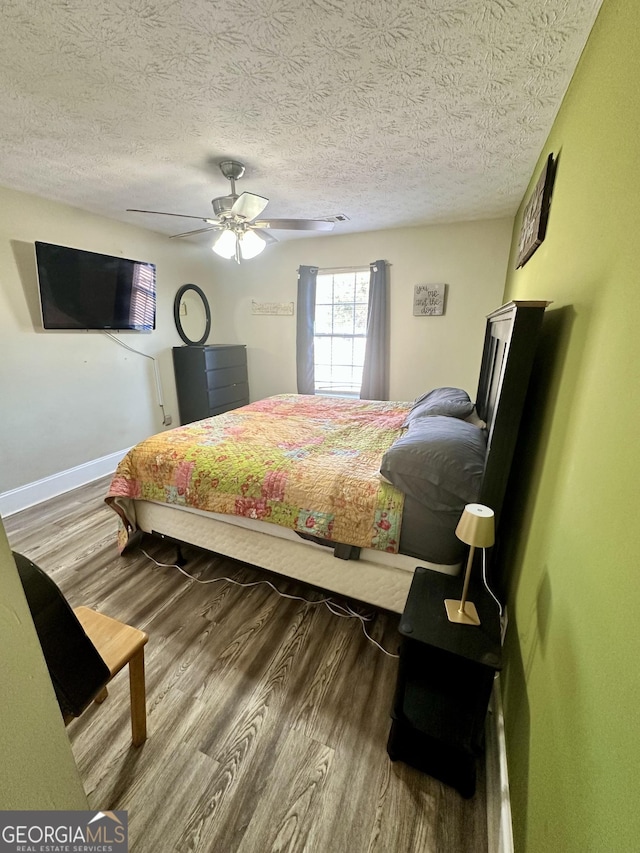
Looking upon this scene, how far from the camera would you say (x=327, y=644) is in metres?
1.56

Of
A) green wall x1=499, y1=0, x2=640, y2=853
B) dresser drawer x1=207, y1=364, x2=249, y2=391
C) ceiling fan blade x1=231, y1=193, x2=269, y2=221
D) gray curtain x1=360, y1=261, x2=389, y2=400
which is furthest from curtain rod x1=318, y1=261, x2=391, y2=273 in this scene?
green wall x1=499, y1=0, x2=640, y2=853

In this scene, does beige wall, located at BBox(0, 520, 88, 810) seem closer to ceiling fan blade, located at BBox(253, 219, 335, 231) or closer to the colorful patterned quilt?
the colorful patterned quilt

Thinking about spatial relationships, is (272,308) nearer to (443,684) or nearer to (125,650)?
(125,650)

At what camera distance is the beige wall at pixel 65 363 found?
2.61 metres

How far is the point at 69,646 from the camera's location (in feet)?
2.88

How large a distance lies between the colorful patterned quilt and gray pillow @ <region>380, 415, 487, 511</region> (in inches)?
3.9

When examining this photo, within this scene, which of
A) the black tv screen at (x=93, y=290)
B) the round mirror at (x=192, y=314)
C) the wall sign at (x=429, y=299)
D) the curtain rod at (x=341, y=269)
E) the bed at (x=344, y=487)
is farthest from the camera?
the round mirror at (x=192, y=314)

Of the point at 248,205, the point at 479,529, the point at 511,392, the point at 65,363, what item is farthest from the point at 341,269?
the point at 479,529

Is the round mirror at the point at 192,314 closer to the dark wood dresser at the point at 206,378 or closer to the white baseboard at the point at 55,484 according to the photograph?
the dark wood dresser at the point at 206,378

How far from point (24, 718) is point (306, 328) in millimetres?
3911

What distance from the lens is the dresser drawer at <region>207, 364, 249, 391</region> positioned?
3.99 metres

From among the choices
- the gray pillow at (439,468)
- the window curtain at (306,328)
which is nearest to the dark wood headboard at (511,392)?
the gray pillow at (439,468)

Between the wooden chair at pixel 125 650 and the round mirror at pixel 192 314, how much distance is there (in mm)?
3590

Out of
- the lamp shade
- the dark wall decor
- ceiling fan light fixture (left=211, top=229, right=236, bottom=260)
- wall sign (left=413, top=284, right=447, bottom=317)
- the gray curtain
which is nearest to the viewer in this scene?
the lamp shade
